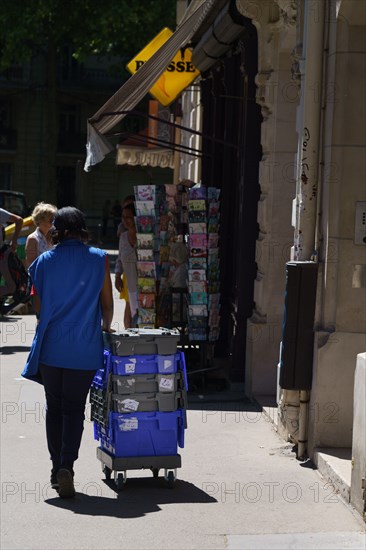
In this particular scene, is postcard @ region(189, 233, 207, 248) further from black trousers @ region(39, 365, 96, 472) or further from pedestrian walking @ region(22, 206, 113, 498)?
black trousers @ region(39, 365, 96, 472)

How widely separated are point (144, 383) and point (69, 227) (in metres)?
1.06

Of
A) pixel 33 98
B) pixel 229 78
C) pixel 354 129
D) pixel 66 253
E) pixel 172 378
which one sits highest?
pixel 33 98

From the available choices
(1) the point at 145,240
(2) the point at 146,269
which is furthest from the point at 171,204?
(2) the point at 146,269

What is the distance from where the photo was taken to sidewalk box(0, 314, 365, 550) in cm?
629

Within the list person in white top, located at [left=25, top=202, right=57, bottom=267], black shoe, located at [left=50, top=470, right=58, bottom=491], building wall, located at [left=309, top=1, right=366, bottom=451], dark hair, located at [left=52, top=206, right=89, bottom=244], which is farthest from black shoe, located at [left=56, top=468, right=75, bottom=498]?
person in white top, located at [left=25, top=202, right=57, bottom=267]

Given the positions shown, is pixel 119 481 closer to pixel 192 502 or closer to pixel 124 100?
pixel 192 502

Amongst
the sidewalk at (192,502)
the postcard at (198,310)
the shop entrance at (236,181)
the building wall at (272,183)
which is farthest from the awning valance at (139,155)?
the sidewalk at (192,502)

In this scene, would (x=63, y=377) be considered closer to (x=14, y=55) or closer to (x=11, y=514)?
(x=11, y=514)

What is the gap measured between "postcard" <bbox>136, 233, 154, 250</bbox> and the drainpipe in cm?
357

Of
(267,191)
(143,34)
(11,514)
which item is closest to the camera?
(11,514)

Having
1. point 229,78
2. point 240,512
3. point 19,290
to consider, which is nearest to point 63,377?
point 240,512

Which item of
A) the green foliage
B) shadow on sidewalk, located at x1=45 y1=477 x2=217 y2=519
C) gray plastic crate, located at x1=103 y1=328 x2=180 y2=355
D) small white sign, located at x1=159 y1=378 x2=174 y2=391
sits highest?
the green foliage

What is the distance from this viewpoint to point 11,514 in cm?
683

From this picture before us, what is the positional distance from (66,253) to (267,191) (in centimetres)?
380
